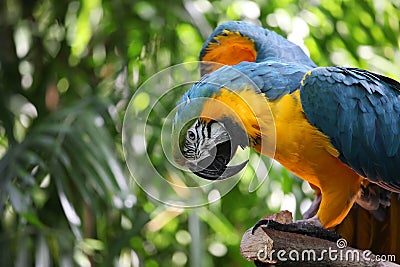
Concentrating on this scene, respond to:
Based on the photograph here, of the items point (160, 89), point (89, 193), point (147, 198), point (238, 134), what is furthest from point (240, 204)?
point (238, 134)

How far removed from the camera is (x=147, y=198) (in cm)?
146

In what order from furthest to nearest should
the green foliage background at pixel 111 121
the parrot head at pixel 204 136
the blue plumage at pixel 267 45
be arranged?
the green foliage background at pixel 111 121, the blue plumage at pixel 267 45, the parrot head at pixel 204 136

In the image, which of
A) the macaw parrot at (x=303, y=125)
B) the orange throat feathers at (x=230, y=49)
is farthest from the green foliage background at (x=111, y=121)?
the macaw parrot at (x=303, y=125)

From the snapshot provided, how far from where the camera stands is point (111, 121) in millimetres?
1479

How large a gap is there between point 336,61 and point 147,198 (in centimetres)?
51

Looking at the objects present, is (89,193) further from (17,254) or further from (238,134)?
(238,134)

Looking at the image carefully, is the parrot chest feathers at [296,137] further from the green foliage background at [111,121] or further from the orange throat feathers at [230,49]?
the green foliage background at [111,121]

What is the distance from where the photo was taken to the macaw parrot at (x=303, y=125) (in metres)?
0.82

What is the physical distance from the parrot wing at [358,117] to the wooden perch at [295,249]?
10 centimetres

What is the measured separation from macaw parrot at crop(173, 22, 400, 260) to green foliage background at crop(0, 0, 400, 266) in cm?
51

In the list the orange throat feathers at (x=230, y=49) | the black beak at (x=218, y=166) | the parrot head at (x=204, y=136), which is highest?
the parrot head at (x=204, y=136)

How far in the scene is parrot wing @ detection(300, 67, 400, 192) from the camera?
2.91 ft

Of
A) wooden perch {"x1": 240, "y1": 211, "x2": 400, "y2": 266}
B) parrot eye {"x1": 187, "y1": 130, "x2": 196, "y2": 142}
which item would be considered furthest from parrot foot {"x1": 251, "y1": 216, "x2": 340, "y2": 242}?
parrot eye {"x1": 187, "y1": 130, "x2": 196, "y2": 142}

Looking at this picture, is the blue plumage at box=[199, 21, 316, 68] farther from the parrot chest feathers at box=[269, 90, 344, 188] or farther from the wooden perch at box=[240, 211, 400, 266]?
the wooden perch at box=[240, 211, 400, 266]
